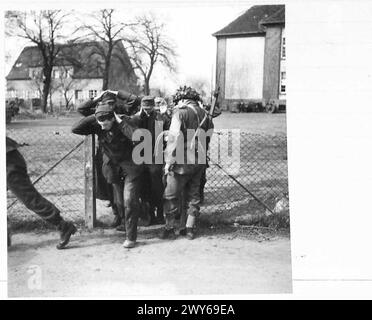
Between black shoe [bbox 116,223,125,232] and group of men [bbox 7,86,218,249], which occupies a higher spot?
group of men [bbox 7,86,218,249]

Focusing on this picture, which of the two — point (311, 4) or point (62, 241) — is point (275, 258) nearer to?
point (62, 241)

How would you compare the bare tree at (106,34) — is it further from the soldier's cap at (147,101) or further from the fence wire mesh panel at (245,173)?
the fence wire mesh panel at (245,173)

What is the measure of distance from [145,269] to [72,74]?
5.06 feet

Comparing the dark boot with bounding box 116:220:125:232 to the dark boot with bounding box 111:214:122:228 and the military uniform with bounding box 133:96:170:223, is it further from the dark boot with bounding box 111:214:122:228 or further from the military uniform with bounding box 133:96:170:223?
the military uniform with bounding box 133:96:170:223

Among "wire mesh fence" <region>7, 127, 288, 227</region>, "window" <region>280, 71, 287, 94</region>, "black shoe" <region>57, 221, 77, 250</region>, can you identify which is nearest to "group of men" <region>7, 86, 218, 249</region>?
"black shoe" <region>57, 221, 77, 250</region>

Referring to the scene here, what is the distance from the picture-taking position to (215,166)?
354 cm

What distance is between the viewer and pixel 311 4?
326 centimetres

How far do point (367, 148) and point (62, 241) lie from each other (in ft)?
7.46

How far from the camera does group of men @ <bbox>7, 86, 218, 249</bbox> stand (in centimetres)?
327

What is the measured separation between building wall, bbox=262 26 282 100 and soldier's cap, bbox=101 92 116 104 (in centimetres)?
111

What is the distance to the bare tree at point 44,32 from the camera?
3.34 metres

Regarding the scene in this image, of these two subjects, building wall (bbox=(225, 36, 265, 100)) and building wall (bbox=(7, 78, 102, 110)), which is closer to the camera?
building wall (bbox=(7, 78, 102, 110))

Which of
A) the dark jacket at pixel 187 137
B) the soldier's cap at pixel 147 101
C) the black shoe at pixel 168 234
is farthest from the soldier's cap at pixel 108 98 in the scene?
the black shoe at pixel 168 234

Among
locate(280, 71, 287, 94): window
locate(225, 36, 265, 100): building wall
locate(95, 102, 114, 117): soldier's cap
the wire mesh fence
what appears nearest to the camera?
locate(95, 102, 114, 117): soldier's cap
